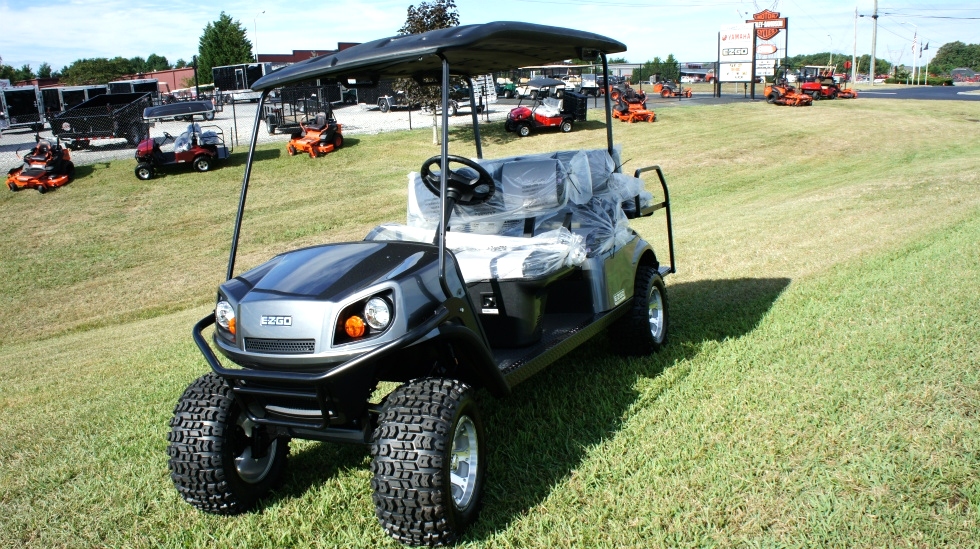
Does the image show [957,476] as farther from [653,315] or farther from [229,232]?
[229,232]

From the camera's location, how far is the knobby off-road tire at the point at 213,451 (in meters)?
3.14

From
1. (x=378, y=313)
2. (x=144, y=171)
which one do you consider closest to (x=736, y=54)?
(x=144, y=171)

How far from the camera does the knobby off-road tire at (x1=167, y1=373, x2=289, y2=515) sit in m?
3.14

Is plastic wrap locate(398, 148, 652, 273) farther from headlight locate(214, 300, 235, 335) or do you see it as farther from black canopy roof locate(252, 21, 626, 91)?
headlight locate(214, 300, 235, 335)

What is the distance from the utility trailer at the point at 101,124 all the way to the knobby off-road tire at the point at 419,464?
2296 centimetres

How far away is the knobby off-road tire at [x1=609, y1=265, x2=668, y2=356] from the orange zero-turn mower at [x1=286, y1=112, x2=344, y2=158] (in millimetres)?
17860

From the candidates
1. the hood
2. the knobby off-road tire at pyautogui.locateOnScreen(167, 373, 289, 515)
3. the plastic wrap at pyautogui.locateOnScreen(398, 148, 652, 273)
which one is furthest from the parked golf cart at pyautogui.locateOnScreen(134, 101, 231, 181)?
the knobby off-road tire at pyautogui.locateOnScreen(167, 373, 289, 515)

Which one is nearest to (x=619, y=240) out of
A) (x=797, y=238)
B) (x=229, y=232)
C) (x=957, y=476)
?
(x=957, y=476)

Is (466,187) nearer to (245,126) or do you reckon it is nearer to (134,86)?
(245,126)

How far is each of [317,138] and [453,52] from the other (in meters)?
19.1

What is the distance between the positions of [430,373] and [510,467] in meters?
0.61

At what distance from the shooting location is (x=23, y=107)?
30359mm

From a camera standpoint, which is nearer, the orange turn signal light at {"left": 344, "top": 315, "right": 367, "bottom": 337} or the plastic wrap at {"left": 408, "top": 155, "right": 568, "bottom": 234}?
the orange turn signal light at {"left": 344, "top": 315, "right": 367, "bottom": 337}

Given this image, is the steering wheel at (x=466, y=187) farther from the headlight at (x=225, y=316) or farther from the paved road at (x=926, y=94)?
the paved road at (x=926, y=94)
